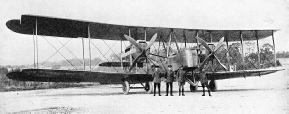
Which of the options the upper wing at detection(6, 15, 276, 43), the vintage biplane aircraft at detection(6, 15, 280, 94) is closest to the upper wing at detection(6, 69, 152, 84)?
the vintage biplane aircraft at detection(6, 15, 280, 94)

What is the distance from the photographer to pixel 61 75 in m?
13.5

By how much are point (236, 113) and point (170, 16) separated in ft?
29.2

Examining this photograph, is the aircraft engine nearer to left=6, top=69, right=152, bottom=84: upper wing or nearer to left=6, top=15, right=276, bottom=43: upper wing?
left=6, top=69, right=152, bottom=84: upper wing

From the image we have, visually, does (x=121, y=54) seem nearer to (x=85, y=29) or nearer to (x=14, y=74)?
(x=85, y=29)

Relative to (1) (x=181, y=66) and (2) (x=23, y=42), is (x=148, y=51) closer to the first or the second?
(1) (x=181, y=66)

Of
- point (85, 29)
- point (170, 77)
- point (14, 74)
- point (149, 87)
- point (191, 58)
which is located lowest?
point (149, 87)

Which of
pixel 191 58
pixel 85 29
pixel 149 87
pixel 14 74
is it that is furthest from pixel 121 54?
pixel 14 74

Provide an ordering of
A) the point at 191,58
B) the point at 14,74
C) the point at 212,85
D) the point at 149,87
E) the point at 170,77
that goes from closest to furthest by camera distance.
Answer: the point at 14,74 < the point at 170,77 < the point at 191,58 < the point at 149,87 < the point at 212,85

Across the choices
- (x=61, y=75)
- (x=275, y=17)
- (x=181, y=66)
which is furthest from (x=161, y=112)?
(x=275, y=17)

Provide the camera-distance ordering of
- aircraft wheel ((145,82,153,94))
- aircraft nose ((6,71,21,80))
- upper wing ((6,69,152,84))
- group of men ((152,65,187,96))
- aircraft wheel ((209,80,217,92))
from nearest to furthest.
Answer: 1. aircraft nose ((6,71,21,80))
2. upper wing ((6,69,152,84))
3. group of men ((152,65,187,96))
4. aircraft wheel ((145,82,153,94))
5. aircraft wheel ((209,80,217,92))

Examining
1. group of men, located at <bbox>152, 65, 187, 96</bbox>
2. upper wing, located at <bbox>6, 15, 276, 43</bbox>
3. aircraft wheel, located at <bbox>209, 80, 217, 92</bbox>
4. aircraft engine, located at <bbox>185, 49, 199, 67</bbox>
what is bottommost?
aircraft wheel, located at <bbox>209, 80, 217, 92</bbox>

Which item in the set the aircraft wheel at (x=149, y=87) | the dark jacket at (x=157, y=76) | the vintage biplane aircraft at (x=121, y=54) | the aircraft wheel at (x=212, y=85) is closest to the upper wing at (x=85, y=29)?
the vintage biplane aircraft at (x=121, y=54)

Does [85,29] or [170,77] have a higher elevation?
[85,29]

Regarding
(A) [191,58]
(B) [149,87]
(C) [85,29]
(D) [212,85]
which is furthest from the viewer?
(D) [212,85]
